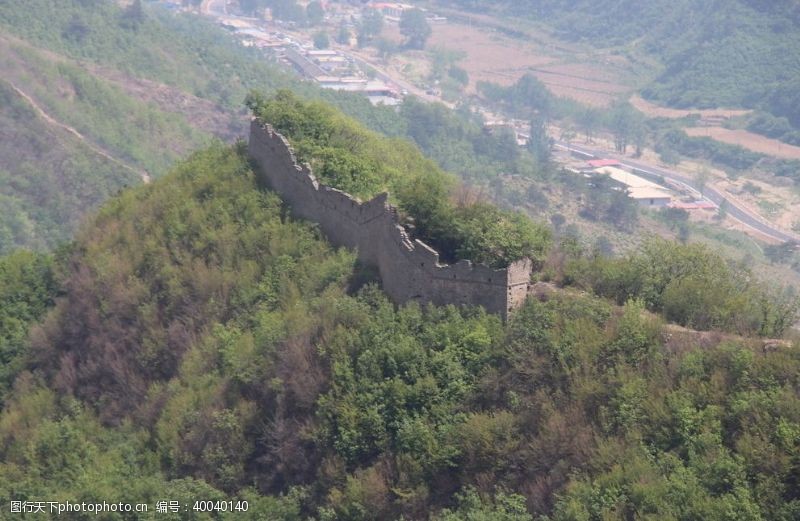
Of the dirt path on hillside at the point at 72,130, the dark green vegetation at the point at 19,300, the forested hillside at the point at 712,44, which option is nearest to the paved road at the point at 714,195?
the forested hillside at the point at 712,44

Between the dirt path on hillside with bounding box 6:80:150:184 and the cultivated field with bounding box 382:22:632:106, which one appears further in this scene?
the cultivated field with bounding box 382:22:632:106

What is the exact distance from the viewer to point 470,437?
98.5 feet

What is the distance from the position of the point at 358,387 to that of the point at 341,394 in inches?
21.0

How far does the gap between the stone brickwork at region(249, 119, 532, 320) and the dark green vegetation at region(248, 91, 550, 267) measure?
0.60 metres

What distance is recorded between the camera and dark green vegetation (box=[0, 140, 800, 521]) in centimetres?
2702

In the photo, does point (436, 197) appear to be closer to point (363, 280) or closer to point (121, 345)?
point (363, 280)

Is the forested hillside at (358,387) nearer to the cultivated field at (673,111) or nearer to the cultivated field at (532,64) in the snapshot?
the cultivated field at (673,111)

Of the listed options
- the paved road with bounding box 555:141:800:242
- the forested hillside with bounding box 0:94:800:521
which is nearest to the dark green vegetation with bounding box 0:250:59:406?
the forested hillside with bounding box 0:94:800:521

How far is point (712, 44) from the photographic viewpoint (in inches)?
5999

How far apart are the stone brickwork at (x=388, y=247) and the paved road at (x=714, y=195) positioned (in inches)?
2490

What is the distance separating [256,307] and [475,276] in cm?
891

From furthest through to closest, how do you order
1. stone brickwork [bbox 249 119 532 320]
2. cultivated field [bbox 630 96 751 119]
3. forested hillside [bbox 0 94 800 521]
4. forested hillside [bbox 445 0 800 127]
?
1. forested hillside [bbox 445 0 800 127]
2. cultivated field [bbox 630 96 751 119]
3. stone brickwork [bbox 249 119 532 320]
4. forested hillside [bbox 0 94 800 521]

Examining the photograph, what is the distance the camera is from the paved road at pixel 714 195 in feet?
327

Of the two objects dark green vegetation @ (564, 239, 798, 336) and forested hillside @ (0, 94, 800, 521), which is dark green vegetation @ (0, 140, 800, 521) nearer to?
forested hillside @ (0, 94, 800, 521)
